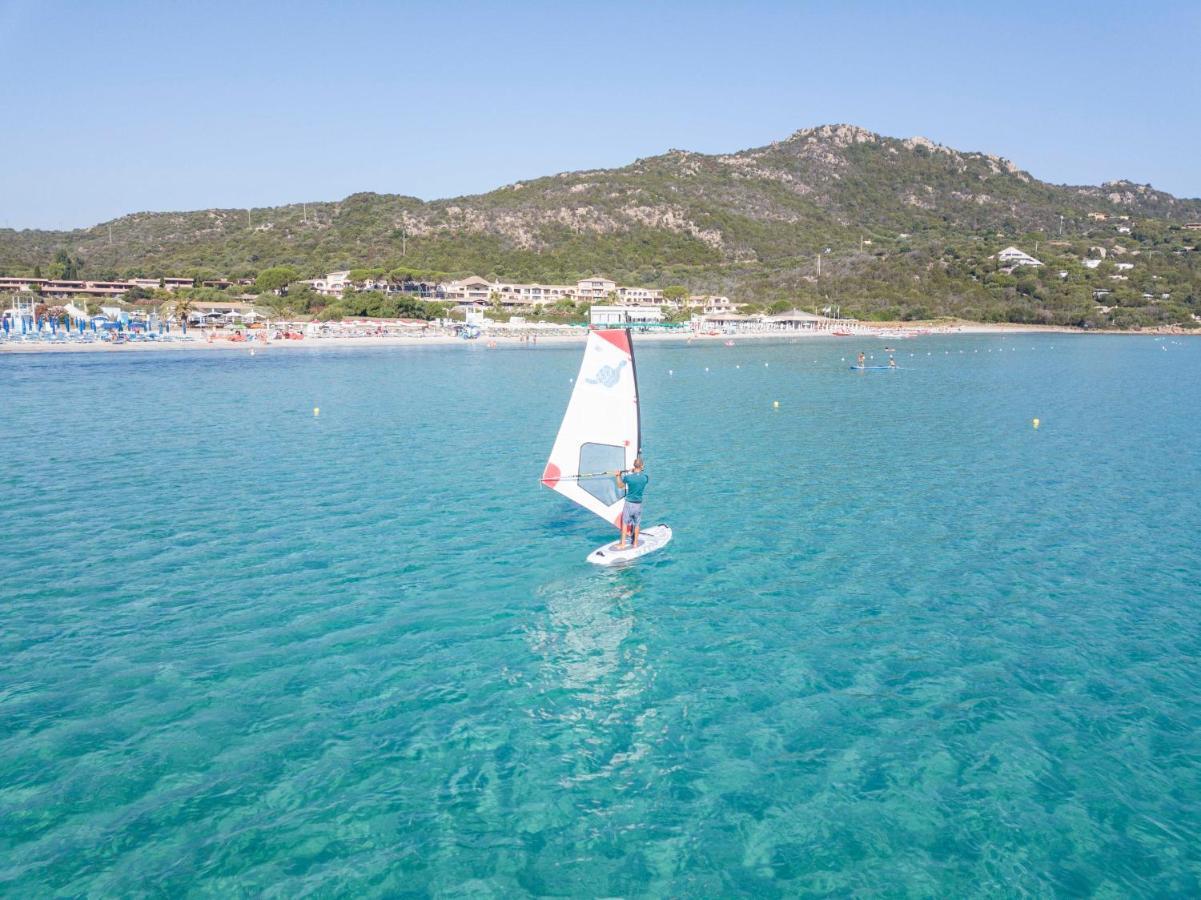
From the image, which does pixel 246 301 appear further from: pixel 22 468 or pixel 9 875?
pixel 9 875

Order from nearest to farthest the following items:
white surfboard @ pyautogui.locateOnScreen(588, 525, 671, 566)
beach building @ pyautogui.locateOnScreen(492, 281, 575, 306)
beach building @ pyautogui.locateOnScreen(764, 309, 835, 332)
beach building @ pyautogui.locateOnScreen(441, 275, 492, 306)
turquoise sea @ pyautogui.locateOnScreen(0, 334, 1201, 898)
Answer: turquoise sea @ pyautogui.locateOnScreen(0, 334, 1201, 898) < white surfboard @ pyautogui.locateOnScreen(588, 525, 671, 566) < beach building @ pyautogui.locateOnScreen(764, 309, 835, 332) < beach building @ pyautogui.locateOnScreen(441, 275, 492, 306) < beach building @ pyautogui.locateOnScreen(492, 281, 575, 306)

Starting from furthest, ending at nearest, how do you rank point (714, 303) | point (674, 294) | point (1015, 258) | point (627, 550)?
point (1015, 258)
point (674, 294)
point (714, 303)
point (627, 550)

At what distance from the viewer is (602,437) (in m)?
17.7

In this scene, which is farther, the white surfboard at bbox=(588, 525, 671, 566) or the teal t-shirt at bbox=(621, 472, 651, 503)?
the white surfboard at bbox=(588, 525, 671, 566)

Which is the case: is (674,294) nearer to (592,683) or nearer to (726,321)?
(726,321)

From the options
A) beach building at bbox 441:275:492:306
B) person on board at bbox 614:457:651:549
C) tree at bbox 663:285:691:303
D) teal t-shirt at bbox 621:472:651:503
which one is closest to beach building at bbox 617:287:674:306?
tree at bbox 663:285:691:303

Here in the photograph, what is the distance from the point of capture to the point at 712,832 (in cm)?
861

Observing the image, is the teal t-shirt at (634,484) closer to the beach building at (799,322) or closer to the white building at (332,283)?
the beach building at (799,322)

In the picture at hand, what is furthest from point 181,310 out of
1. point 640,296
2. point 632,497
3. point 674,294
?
point 632,497

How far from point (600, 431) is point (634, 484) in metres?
1.76

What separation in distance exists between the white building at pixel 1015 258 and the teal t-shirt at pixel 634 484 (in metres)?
191

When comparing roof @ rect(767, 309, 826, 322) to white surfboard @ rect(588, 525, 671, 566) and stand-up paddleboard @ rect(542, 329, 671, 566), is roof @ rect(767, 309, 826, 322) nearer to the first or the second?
white surfboard @ rect(588, 525, 671, 566)

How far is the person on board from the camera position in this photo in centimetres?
1661

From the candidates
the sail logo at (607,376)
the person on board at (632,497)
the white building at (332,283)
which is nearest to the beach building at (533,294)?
the white building at (332,283)
